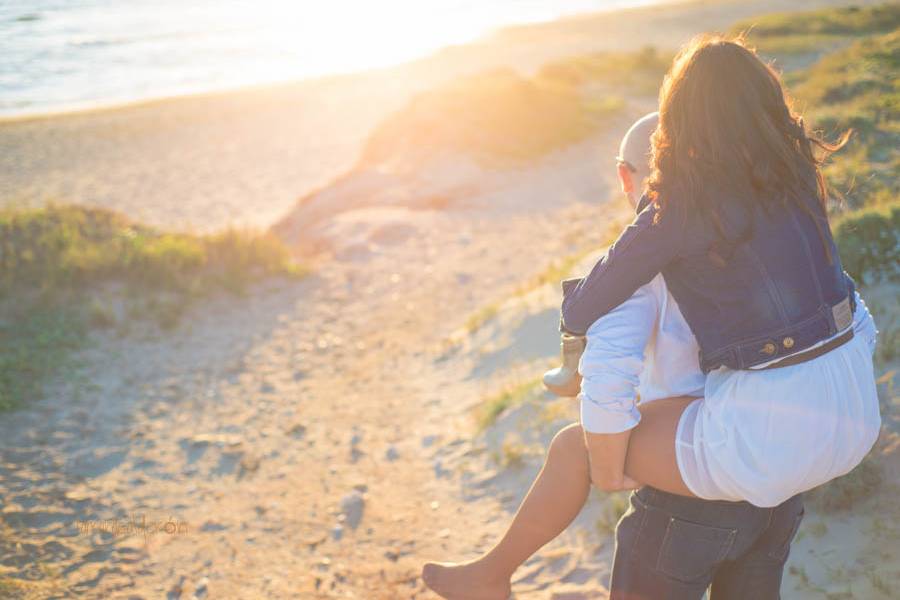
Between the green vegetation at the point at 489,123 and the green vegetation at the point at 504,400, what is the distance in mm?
9051

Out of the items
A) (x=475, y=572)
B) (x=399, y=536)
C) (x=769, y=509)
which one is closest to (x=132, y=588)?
(x=399, y=536)

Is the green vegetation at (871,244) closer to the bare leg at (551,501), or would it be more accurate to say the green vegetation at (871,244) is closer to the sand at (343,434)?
the sand at (343,434)

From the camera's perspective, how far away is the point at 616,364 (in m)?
2.15

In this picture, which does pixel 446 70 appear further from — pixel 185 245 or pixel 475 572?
pixel 475 572

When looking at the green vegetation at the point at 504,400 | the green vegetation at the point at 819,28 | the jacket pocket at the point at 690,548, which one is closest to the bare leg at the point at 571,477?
the jacket pocket at the point at 690,548

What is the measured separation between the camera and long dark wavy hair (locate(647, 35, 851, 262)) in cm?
209

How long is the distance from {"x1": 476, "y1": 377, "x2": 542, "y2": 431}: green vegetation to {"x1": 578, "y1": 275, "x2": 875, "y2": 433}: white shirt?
3313mm

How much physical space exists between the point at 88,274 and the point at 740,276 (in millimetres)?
7885

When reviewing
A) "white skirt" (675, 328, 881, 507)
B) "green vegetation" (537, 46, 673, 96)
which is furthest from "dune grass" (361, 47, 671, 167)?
"white skirt" (675, 328, 881, 507)

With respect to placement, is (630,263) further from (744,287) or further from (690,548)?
(690,548)

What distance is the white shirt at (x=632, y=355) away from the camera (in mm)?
2150

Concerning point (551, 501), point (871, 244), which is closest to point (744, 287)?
point (551, 501)

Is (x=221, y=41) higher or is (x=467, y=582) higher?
(x=221, y=41)

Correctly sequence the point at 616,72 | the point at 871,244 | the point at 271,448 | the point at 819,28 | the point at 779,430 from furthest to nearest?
the point at 819,28, the point at 616,72, the point at 271,448, the point at 871,244, the point at 779,430
